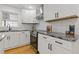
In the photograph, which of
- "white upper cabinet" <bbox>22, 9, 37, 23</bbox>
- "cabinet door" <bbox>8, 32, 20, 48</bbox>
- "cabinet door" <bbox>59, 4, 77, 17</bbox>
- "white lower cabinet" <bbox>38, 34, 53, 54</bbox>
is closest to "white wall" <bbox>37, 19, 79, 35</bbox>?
"cabinet door" <bbox>59, 4, 77, 17</bbox>

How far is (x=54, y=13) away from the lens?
3322mm

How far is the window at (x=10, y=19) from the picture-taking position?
494cm

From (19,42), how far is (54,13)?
2382 millimetres

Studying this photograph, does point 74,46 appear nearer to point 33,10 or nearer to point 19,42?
point 19,42

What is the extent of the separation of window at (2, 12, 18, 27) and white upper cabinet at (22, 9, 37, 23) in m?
0.43

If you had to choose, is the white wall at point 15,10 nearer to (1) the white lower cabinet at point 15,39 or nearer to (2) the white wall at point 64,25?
(1) the white lower cabinet at point 15,39

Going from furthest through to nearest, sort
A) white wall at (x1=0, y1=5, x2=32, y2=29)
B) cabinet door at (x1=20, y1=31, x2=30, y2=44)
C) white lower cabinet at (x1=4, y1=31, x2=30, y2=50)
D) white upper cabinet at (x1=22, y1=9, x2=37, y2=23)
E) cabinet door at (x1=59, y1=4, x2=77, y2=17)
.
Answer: white upper cabinet at (x1=22, y1=9, x2=37, y2=23) < cabinet door at (x1=20, y1=31, x2=30, y2=44) < white wall at (x1=0, y1=5, x2=32, y2=29) < white lower cabinet at (x1=4, y1=31, x2=30, y2=50) < cabinet door at (x1=59, y1=4, x2=77, y2=17)

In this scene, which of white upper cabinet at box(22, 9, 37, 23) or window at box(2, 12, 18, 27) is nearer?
window at box(2, 12, 18, 27)

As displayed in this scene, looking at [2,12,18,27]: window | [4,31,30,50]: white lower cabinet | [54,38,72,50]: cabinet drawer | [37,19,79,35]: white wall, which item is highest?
[2,12,18,27]: window

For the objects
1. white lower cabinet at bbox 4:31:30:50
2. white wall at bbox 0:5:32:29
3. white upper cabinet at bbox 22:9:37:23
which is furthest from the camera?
white upper cabinet at bbox 22:9:37:23

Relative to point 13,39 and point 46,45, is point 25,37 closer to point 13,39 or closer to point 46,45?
point 13,39

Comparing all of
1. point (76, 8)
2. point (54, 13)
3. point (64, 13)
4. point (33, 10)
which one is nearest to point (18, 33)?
point (33, 10)

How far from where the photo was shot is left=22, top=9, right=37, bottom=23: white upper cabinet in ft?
18.7

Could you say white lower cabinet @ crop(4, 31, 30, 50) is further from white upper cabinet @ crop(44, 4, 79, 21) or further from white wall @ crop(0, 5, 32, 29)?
white upper cabinet @ crop(44, 4, 79, 21)
